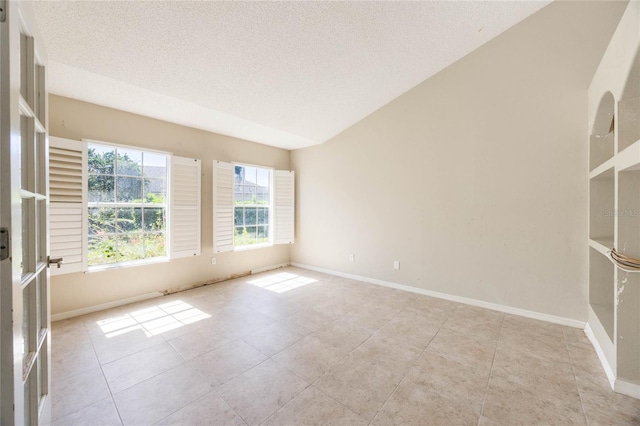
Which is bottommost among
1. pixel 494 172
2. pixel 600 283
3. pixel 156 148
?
pixel 600 283

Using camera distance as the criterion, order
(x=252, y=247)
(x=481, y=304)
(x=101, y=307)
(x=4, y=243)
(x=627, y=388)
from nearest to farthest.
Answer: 1. (x=4, y=243)
2. (x=627, y=388)
3. (x=101, y=307)
4. (x=481, y=304)
5. (x=252, y=247)

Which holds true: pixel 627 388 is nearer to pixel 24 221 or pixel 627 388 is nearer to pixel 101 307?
pixel 24 221

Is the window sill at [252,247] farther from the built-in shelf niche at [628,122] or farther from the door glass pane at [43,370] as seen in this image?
the built-in shelf niche at [628,122]

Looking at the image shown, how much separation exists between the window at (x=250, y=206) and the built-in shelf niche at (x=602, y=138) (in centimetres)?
434

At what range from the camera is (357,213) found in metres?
4.50

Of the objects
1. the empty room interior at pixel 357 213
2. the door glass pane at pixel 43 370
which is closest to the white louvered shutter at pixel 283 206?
the empty room interior at pixel 357 213

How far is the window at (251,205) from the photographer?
4738mm

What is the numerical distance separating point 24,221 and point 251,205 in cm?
387

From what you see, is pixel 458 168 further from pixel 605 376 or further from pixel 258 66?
pixel 258 66

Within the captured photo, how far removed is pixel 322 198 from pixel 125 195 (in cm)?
309

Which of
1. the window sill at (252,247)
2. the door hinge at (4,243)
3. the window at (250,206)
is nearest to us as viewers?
the door hinge at (4,243)

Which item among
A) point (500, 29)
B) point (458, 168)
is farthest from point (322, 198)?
point (500, 29)

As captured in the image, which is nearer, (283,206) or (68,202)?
(68,202)

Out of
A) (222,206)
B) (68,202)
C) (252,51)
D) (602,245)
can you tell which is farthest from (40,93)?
(602,245)
